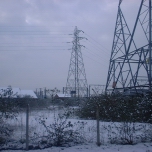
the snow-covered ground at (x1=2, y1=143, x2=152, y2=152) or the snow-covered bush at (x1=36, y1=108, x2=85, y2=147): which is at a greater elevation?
the snow-covered bush at (x1=36, y1=108, x2=85, y2=147)

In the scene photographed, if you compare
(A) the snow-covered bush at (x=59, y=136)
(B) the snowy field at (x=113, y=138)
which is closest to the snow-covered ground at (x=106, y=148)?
(B) the snowy field at (x=113, y=138)

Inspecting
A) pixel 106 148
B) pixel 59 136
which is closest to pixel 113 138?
pixel 106 148

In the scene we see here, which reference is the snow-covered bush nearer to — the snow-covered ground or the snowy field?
the snowy field

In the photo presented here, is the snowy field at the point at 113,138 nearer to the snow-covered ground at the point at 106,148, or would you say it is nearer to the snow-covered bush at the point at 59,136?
the snow-covered ground at the point at 106,148

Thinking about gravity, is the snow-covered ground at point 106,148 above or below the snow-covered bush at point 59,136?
below

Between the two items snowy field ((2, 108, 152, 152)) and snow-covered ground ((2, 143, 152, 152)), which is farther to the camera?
snowy field ((2, 108, 152, 152))

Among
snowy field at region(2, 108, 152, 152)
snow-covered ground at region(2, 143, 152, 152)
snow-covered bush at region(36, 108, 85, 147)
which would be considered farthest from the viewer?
snow-covered bush at region(36, 108, 85, 147)

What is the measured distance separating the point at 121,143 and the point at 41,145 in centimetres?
268

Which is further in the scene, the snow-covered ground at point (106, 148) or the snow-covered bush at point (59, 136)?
the snow-covered bush at point (59, 136)

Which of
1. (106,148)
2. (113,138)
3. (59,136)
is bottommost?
(106,148)

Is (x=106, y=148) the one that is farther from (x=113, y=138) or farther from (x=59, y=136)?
(x=59, y=136)

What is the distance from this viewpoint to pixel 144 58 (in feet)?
58.3

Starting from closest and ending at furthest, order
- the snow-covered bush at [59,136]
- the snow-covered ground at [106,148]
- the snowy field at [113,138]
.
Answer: the snow-covered ground at [106,148] → the snowy field at [113,138] → the snow-covered bush at [59,136]

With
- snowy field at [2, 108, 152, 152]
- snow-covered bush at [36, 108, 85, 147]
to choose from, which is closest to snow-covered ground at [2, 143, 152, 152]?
snowy field at [2, 108, 152, 152]
